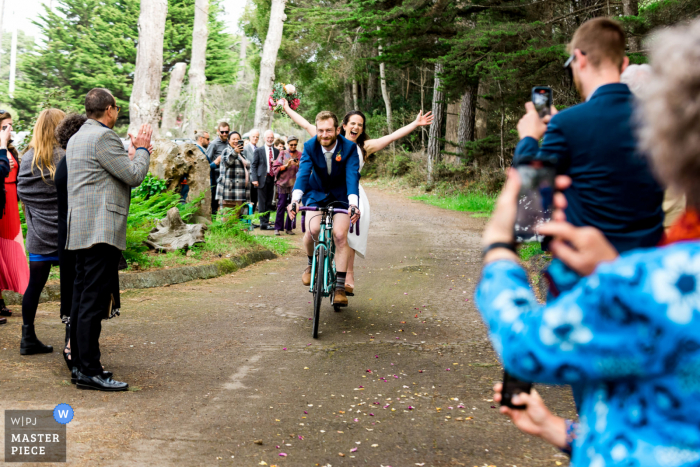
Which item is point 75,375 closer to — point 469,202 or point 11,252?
point 11,252

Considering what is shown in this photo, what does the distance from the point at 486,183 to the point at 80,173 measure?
18.7 metres

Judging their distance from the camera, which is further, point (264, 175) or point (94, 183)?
point (264, 175)

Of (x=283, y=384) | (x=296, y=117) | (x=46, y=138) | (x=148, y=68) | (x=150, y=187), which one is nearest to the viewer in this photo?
(x=283, y=384)

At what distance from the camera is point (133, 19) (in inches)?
1841

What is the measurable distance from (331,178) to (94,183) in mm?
3005

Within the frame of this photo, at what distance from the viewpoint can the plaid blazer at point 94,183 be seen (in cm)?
459

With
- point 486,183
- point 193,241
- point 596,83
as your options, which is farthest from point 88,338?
point 486,183

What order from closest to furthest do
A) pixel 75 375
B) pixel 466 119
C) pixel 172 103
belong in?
pixel 75 375
pixel 466 119
pixel 172 103

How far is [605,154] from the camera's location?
2.34 metres

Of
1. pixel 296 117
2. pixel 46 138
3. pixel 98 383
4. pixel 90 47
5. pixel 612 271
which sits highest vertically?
pixel 90 47

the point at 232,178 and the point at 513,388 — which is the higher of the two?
the point at 232,178

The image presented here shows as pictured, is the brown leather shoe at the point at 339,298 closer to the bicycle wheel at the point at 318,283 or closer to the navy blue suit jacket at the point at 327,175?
the bicycle wheel at the point at 318,283

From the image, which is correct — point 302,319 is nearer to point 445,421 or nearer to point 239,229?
point 445,421

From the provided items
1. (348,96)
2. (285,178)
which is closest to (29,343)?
(285,178)
